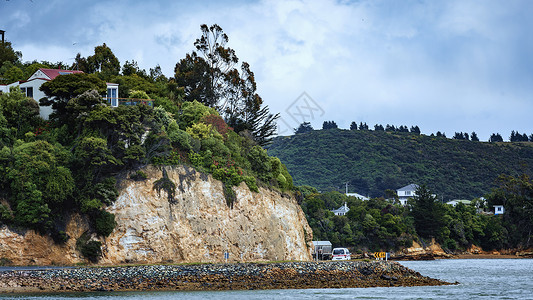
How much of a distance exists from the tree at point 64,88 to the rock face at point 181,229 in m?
8.58

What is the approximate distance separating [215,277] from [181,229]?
795 cm

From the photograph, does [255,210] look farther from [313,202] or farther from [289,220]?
[313,202]

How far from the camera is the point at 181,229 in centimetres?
5541

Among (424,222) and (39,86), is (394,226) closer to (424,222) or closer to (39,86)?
(424,222)

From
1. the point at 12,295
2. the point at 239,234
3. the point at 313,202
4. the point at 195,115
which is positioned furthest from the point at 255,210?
the point at 313,202

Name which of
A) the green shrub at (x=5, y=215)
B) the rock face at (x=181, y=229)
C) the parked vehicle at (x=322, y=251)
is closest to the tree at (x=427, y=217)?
the parked vehicle at (x=322, y=251)

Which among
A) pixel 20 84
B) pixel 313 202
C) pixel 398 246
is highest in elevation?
pixel 20 84

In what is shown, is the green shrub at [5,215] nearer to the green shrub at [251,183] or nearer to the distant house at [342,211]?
the green shrub at [251,183]

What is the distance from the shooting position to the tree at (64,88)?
185 feet

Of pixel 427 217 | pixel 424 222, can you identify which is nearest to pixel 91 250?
pixel 427 217

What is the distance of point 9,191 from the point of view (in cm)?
5050

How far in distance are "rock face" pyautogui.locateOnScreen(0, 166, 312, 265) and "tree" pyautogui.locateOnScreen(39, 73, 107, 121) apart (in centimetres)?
858

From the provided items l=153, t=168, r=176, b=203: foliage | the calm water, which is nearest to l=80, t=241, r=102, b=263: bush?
l=153, t=168, r=176, b=203: foliage

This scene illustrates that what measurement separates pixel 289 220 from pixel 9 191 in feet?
89.6
